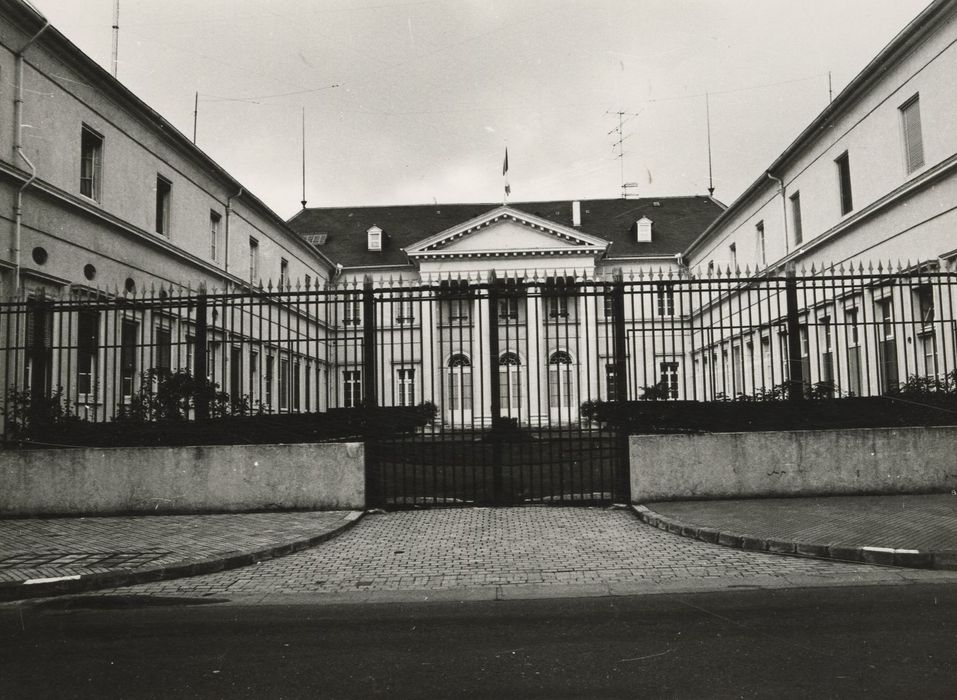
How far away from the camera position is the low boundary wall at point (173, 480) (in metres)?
9.78

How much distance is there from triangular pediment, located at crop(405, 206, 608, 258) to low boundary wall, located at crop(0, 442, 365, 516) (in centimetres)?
3114

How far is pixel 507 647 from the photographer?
438 centimetres

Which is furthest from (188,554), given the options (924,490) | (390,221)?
(390,221)

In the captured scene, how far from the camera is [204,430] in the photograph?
10.3m

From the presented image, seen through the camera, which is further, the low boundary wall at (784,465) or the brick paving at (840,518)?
the low boundary wall at (784,465)

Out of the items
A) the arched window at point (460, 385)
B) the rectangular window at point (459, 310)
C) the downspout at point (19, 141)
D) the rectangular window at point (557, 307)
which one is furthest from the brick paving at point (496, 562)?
the downspout at point (19, 141)

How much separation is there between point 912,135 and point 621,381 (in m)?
13.1

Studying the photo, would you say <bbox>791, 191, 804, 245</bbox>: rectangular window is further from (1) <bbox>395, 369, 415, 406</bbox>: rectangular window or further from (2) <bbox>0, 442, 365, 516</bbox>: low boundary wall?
(2) <bbox>0, 442, 365, 516</bbox>: low boundary wall

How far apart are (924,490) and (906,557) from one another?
3929mm

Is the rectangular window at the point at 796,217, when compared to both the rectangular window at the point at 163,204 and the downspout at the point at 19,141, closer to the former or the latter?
the rectangular window at the point at 163,204

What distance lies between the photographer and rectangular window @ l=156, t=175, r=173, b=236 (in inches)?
858

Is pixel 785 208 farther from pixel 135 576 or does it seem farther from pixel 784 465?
pixel 135 576

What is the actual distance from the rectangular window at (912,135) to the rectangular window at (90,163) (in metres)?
20.2

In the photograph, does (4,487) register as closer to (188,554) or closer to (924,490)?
(188,554)
